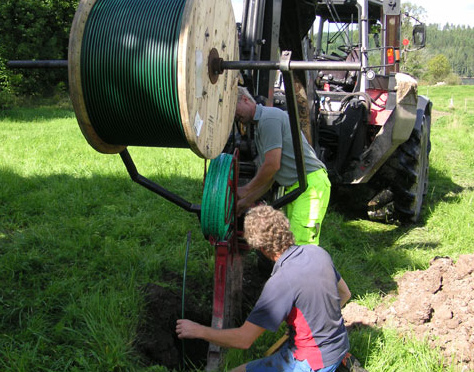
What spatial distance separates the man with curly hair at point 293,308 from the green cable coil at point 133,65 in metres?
0.76

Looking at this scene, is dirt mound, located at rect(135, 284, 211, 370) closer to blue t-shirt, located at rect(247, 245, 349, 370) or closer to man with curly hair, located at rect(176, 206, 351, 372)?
man with curly hair, located at rect(176, 206, 351, 372)

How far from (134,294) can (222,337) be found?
49.1 inches

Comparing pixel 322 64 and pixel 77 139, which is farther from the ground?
pixel 322 64

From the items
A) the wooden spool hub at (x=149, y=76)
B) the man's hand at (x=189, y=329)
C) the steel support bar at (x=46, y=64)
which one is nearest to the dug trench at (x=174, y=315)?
the man's hand at (x=189, y=329)

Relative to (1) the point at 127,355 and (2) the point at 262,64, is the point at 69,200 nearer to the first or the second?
(1) the point at 127,355

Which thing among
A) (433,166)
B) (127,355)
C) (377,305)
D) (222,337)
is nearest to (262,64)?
(222,337)

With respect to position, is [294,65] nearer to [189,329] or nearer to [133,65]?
[133,65]

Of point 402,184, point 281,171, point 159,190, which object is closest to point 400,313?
point 281,171

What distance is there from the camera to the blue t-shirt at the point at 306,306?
249cm

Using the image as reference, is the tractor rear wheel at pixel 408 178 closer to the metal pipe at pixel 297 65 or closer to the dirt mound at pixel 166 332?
the dirt mound at pixel 166 332

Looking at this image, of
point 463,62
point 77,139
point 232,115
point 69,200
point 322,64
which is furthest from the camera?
point 463,62

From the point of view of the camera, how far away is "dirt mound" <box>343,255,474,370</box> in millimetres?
3289

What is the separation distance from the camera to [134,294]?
12.1ft

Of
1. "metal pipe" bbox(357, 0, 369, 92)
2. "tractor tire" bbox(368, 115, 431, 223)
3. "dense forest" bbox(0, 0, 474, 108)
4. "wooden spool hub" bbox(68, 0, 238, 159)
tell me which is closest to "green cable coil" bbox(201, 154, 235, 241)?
"wooden spool hub" bbox(68, 0, 238, 159)
